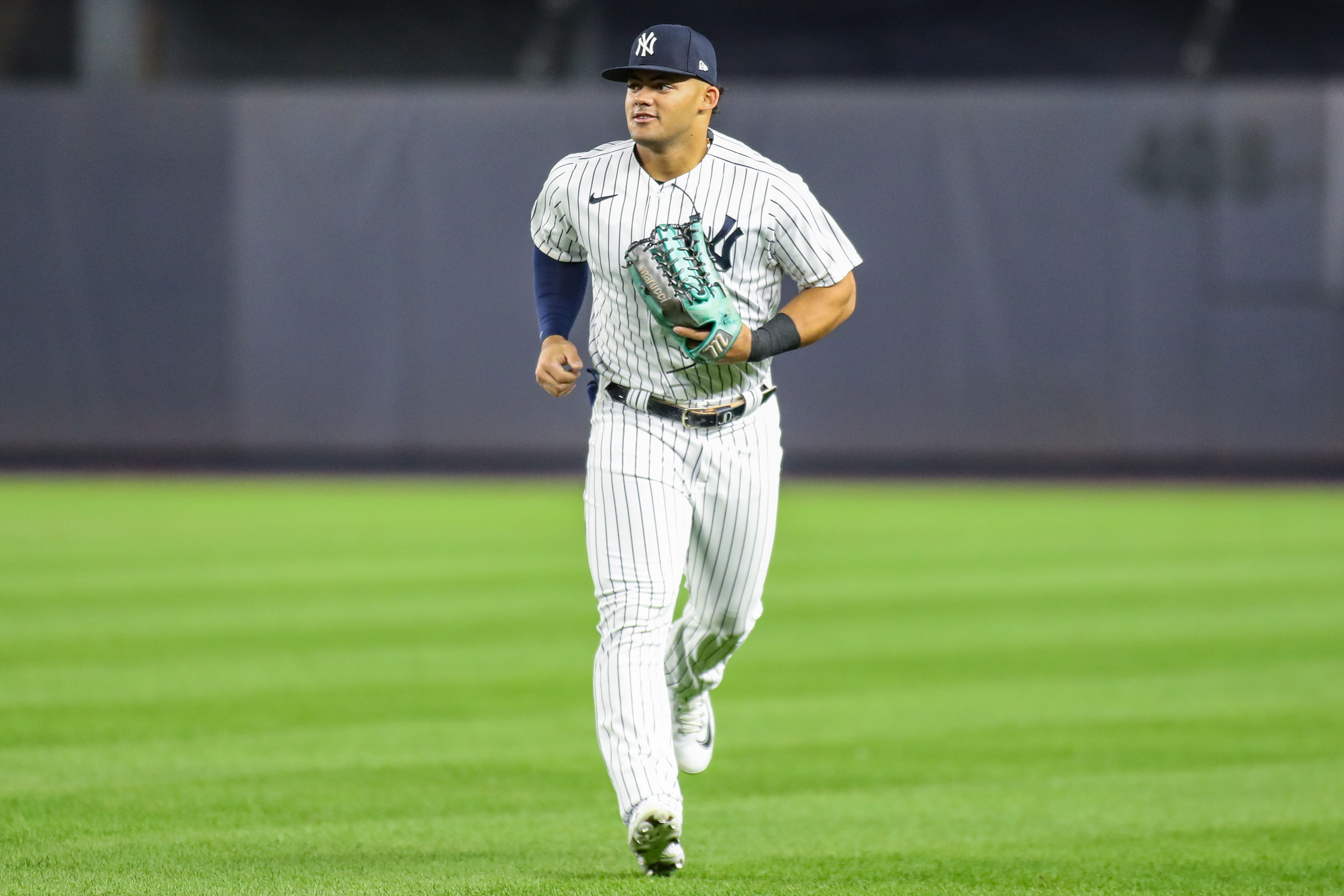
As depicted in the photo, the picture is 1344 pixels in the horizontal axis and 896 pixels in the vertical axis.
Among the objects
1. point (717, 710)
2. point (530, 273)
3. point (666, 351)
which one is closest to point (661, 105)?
point (666, 351)

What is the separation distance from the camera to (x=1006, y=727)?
7082mm

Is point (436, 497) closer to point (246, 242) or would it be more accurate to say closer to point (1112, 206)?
point (246, 242)

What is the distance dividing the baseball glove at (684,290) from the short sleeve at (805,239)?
0.97 ft

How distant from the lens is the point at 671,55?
4.52 meters

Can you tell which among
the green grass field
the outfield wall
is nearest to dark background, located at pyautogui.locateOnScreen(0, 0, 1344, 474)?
the outfield wall

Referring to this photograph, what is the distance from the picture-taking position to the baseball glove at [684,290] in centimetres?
435

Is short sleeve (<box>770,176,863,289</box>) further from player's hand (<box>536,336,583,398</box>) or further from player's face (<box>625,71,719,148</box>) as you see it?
player's hand (<box>536,336,583,398</box>)

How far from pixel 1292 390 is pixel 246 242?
38.2 feet

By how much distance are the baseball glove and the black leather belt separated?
267 millimetres

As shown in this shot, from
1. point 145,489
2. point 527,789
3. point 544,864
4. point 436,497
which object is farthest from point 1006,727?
point 145,489

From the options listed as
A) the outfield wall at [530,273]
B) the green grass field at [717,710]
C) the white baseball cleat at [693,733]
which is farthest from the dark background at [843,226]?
the white baseball cleat at [693,733]

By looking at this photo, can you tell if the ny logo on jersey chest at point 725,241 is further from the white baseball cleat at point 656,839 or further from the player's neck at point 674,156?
the white baseball cleat at point 656,839

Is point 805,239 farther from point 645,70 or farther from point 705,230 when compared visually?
point 645,70

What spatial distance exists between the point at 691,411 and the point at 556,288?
59 cm
